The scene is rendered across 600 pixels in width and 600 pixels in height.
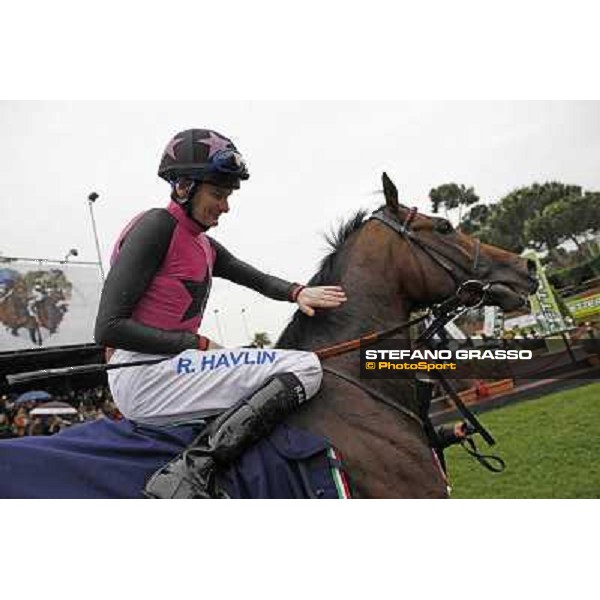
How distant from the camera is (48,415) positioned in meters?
3.76

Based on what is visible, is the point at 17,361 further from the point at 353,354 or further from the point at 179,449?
the point at 353,354

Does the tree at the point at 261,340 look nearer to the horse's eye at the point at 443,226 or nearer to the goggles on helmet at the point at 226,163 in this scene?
the goggles on helmet at the point at 226,163

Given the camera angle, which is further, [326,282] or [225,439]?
[326,282]

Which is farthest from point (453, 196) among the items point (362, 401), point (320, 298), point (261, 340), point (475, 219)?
point (362, 401)

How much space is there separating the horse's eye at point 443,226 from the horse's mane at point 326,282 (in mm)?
348

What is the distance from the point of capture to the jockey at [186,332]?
7.95ft

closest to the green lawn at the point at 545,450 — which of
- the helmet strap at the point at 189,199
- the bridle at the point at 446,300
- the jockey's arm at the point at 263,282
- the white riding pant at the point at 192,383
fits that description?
the bridle at the point at 446,300

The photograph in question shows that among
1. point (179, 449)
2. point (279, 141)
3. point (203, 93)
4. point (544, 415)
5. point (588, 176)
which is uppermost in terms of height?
point (203, 93)

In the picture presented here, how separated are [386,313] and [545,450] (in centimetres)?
220

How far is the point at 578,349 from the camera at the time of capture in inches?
138

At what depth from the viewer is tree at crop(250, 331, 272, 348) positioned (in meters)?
3.21

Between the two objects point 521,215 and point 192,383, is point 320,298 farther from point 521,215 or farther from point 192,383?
point 521,215

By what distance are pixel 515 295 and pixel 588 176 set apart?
0.94 metres

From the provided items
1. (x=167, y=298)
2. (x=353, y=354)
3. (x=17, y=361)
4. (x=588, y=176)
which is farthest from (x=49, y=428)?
(x=588, y=176)
